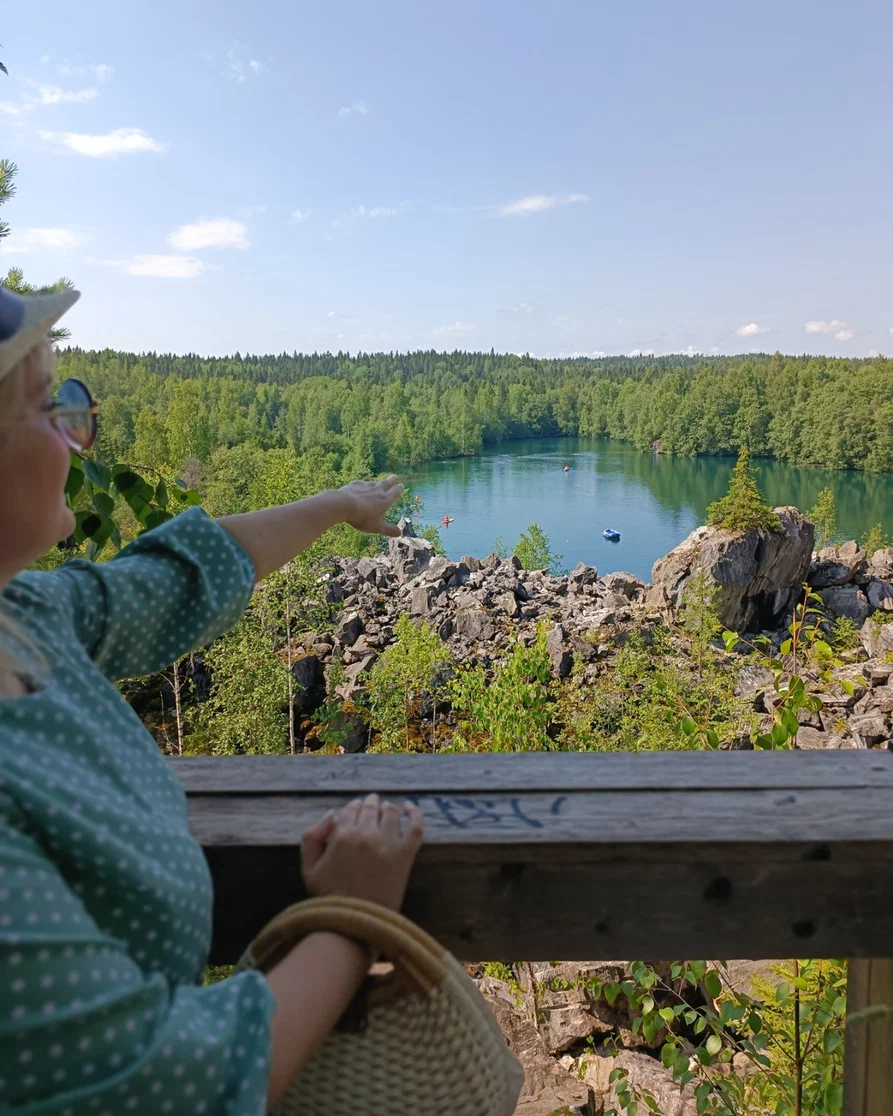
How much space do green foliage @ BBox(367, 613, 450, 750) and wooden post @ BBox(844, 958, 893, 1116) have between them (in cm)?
956

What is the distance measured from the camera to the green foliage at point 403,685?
10.5m

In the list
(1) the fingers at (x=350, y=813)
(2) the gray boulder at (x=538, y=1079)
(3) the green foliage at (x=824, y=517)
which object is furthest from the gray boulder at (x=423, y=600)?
(3) the green foliage at (x=824, y=517)

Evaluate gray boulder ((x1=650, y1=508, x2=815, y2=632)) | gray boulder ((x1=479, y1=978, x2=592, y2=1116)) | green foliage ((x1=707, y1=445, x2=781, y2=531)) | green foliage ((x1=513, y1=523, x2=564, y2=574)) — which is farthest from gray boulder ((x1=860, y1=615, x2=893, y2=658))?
gray boulder ((x1=479, y1=978, x2=592, y2=1116))

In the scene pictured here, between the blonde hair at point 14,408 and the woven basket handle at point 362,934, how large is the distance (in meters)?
0.21

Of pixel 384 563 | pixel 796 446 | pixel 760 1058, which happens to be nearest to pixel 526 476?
pixel 796 446

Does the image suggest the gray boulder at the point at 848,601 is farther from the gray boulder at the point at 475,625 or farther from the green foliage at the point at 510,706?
the green foliage at the point at 510,706

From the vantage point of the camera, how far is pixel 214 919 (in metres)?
0.61

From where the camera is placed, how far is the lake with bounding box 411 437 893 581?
102 ft

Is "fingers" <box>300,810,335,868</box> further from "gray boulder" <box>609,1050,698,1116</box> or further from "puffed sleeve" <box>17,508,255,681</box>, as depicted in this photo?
"gray boulder" <box>609,1050,698,1116</box>

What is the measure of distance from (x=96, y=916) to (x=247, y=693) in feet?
32.5

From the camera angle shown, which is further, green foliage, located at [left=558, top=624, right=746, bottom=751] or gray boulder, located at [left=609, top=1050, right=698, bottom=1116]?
green foliage, located at [left=558, top=624, right=746, bottom=751]

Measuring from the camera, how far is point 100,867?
0.44 metres

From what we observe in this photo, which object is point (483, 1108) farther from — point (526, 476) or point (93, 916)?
point (526, 476)

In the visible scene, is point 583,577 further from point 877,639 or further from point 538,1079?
point 538,1079
